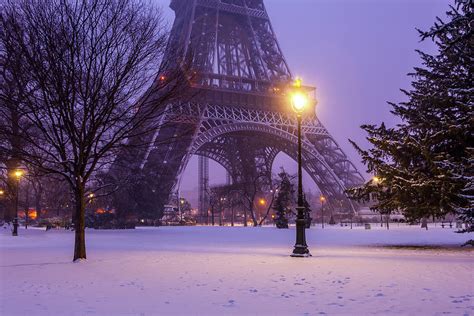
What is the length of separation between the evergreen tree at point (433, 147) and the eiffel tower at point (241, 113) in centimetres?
3183

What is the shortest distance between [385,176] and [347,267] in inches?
324

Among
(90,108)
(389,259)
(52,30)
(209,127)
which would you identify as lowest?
(389,259)

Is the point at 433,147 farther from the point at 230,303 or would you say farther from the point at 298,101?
the point at 230,303

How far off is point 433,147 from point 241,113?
38.6 m

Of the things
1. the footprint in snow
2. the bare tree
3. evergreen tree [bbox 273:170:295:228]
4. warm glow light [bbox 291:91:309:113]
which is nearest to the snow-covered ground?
the footprint in snow

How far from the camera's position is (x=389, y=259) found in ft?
51.0

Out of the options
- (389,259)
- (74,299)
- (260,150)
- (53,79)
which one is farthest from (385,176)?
(260,150)

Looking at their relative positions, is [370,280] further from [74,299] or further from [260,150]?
[260,150]

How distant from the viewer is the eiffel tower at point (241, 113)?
5462 cm

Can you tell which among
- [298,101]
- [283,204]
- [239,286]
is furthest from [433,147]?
[283,204]

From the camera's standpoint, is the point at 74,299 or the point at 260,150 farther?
the point at 260,150

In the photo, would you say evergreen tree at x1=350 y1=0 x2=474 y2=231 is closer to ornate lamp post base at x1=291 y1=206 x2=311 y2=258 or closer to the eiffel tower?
ornate lamp post base at x1=291 y1=206 x2=311 y2=258

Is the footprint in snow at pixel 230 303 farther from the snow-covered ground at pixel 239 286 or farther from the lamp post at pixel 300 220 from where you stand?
the lamp post at pixel 300 220

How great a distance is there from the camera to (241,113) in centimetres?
5844
